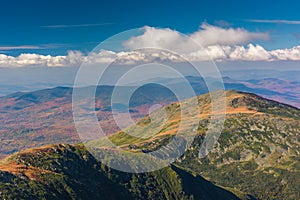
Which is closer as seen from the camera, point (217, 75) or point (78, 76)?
point (78, 76)

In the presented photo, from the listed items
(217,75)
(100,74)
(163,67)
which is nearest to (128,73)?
(163,67)

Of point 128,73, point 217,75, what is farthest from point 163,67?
point 217,75

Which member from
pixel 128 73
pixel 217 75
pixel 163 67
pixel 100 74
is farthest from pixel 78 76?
pixel 217 75

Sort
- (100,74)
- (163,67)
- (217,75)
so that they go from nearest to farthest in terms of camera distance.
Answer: (100,74) → (217,75) → (163,67)

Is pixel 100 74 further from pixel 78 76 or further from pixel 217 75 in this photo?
pixel 217 75

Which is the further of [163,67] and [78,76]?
[163,67]

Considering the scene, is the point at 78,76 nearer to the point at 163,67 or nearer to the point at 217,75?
the point at 163,67

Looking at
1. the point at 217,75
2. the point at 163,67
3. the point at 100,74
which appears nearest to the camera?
the point at 100,74

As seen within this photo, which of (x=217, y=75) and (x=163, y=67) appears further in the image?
(x=163, y=67)
